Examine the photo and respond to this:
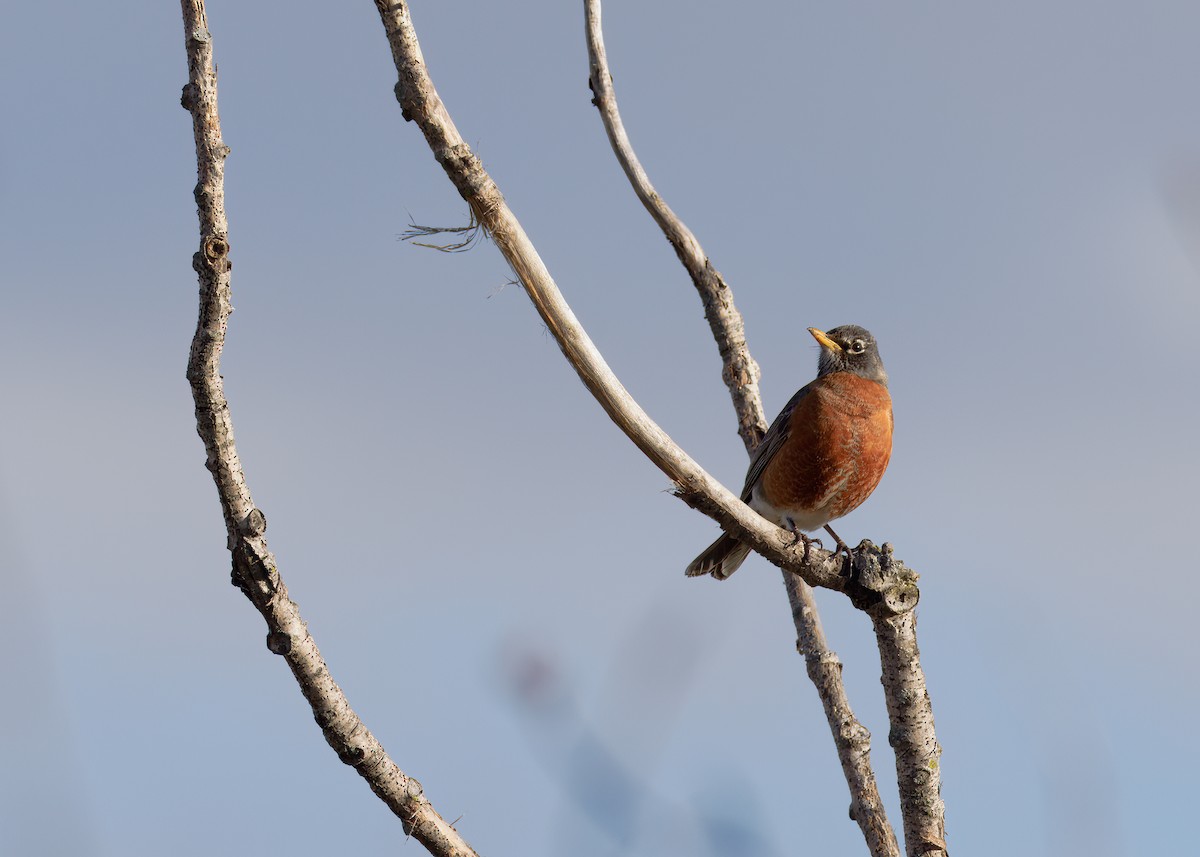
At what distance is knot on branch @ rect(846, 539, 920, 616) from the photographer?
5422 millimetres

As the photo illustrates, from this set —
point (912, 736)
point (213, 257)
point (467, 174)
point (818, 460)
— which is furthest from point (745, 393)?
point (213, 257)

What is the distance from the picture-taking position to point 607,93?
815 cm

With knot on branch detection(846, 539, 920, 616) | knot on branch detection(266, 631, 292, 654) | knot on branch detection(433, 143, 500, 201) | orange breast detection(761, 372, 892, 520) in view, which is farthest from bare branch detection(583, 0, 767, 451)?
knot on branch detection(266, 631, 292, 654)

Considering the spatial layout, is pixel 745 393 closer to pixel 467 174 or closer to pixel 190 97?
pixel 467 174

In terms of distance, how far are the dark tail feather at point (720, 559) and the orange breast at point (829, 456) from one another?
479 millimetres

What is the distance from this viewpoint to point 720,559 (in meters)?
8.92

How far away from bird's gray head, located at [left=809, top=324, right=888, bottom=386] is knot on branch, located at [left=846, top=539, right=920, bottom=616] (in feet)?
14.1

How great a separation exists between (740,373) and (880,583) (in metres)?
3.31

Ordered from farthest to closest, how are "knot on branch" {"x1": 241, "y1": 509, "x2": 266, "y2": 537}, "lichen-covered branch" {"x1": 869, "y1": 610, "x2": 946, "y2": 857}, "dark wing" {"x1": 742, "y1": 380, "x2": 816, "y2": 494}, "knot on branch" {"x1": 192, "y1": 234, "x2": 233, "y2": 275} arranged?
1. "dark wing" {"x1": 742, "y1": 380, "x2": 816, "y2": 494}
2. "lichen-covered branch" {"x1": 869, "y1": 610, "x2": 946, "y2": 857}
3. "knot on branch" {"x1": 241, "y1": 509, "x2": 266, "y2": 537}
4. "knot on branch" {"x1": 192, "y1": 234, "x2": 233, "y2": 275}

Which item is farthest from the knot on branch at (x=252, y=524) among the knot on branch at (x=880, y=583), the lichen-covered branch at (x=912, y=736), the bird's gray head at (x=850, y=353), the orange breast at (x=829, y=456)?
the bird's gray head at (x=850, y=353)

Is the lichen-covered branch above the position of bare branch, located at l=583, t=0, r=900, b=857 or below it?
below

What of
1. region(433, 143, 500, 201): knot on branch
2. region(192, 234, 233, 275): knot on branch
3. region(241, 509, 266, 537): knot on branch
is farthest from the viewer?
region(433, 143, 500, 201): knot on branch

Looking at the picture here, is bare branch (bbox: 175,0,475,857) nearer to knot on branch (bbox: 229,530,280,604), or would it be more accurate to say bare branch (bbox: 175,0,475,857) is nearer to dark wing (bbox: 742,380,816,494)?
knot on branch (bbox: 229,530,280,604)

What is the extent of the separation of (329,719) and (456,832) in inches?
27.8
